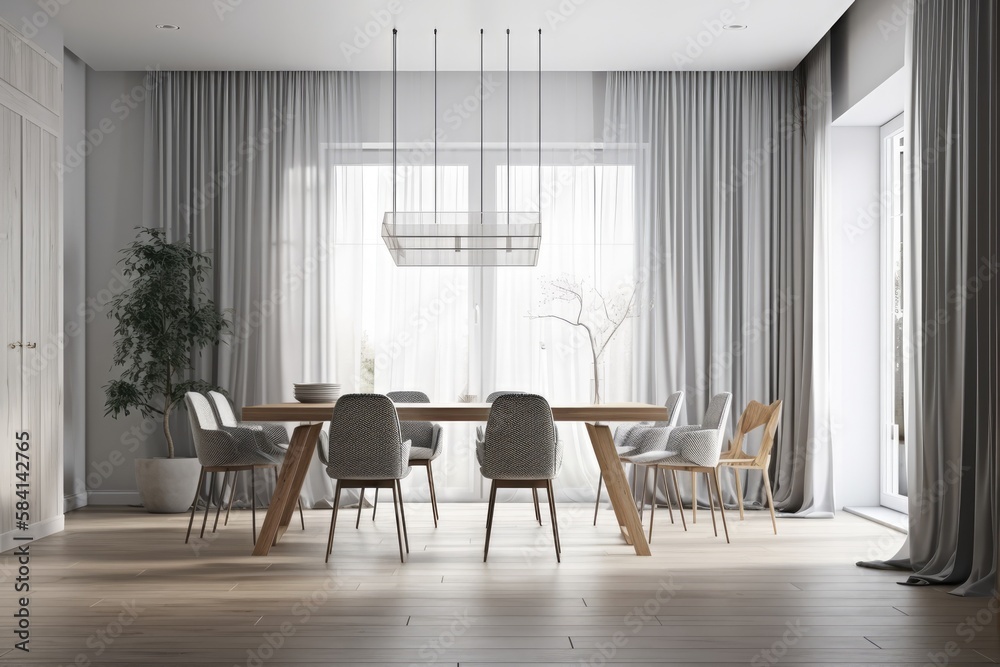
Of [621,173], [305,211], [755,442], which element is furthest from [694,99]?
[305,211]

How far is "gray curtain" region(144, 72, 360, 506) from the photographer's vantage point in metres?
6.19


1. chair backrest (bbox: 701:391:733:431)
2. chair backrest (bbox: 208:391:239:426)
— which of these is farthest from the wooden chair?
chair backrest (bbox: 208:391:239:426)

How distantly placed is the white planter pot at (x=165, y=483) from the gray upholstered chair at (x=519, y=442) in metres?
2.53

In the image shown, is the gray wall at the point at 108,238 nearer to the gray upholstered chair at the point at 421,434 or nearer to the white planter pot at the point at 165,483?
the white planter pot at the point at 165,483

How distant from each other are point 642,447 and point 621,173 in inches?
82.2

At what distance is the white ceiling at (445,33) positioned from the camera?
16.8 ft

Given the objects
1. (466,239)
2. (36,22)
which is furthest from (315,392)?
(36,22)

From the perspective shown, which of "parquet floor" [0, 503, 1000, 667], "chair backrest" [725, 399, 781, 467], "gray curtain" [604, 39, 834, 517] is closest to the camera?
"parquet floor" [0, 503, 1000, 667]

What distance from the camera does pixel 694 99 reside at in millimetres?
6281

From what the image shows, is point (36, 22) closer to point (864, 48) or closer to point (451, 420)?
point (451, 420)

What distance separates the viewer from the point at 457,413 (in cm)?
447

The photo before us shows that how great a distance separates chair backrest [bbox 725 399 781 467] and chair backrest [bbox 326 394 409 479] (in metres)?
2.22

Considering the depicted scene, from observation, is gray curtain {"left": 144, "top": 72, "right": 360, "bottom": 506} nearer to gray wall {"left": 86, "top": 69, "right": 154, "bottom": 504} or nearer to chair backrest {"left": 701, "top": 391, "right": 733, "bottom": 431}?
gray wall {"left": 86, "top": 69, "right": 154, "bottom": 504}

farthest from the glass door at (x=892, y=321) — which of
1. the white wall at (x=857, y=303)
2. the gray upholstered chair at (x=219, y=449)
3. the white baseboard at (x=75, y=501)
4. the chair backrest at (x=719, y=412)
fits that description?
the white baseboard at (x=75, y=501)
